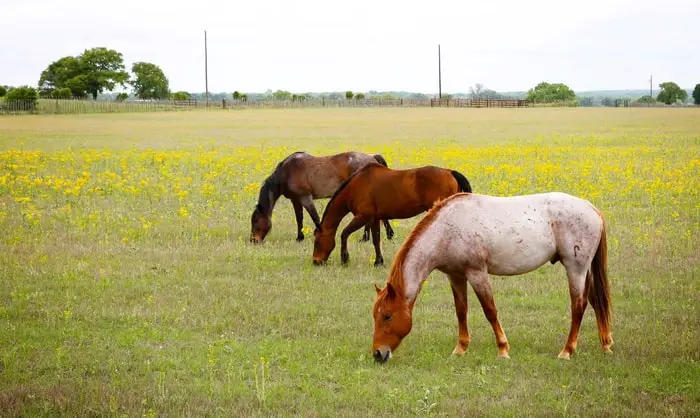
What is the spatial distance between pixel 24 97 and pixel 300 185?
70205mm

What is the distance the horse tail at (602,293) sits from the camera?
8703 mm

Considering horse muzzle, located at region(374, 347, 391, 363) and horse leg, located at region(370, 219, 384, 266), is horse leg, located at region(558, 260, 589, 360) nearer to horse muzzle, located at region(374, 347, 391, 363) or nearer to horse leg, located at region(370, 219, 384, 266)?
horse muzzle, located at region(374, 347, 391, 363)

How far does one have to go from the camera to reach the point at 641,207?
18.1m

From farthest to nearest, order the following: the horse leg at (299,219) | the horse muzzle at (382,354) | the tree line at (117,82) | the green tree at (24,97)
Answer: the tree line at (117,82) < the green tree at (24,97) < the horse leg at (299,219) < the horse muzzle at (382,354)

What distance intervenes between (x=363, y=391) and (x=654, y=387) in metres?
2.66

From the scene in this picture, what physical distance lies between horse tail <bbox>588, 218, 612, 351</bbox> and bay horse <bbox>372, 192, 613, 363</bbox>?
1 centimetres

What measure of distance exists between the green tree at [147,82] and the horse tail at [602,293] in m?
133

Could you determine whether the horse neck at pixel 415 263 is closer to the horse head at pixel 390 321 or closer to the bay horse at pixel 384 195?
the horse head at pixel 390 321

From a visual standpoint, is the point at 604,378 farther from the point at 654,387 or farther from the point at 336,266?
the point at 336,266

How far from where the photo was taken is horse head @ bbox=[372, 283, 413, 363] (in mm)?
8070

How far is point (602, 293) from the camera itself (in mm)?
8773

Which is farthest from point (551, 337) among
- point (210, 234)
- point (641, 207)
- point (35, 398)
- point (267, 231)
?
point (641, 207)

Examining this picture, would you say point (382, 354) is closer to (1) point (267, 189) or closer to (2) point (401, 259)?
(2) point (401, 259)

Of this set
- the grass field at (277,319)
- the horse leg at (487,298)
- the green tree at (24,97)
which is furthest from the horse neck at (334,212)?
the green tree at (24,97)
